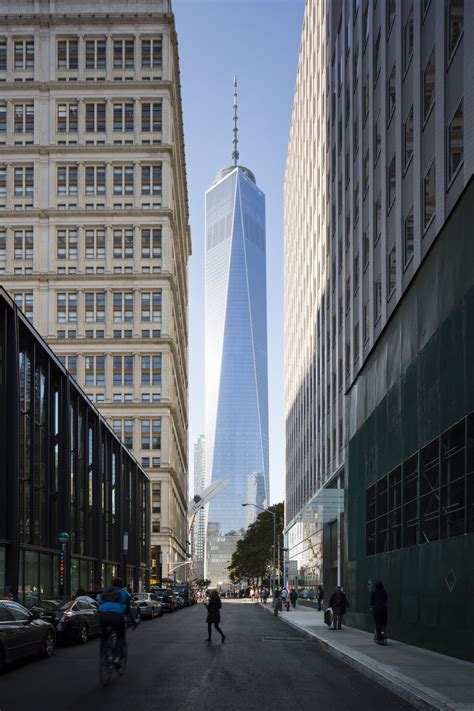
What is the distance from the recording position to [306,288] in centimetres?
7506

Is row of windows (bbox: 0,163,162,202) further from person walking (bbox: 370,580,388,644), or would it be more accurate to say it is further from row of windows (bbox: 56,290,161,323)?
person walking (bbox: 370,580,388,644)

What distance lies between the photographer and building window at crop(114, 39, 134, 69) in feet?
376

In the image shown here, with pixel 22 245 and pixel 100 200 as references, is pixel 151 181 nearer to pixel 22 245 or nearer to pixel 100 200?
pixel 100 200

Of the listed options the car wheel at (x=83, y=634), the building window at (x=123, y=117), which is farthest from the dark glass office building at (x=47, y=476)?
the building window at (x=123, y=117)

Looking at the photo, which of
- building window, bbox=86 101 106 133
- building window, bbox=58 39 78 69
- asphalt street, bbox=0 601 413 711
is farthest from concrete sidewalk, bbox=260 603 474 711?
building window, bbox=58 39 78 69

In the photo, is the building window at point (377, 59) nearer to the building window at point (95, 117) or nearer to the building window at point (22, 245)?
the building window at point (22, 245)

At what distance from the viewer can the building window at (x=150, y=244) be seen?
11400cm

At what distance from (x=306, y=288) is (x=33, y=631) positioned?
187 feet

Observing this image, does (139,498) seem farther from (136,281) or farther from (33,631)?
(33,631)

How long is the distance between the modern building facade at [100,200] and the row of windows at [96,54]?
0.44 feet

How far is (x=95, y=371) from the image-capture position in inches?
4400

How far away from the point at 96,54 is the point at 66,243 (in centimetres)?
2484

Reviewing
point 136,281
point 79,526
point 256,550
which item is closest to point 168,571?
point 256,550

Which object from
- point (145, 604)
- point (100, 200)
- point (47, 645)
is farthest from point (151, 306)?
point (47, 645)
